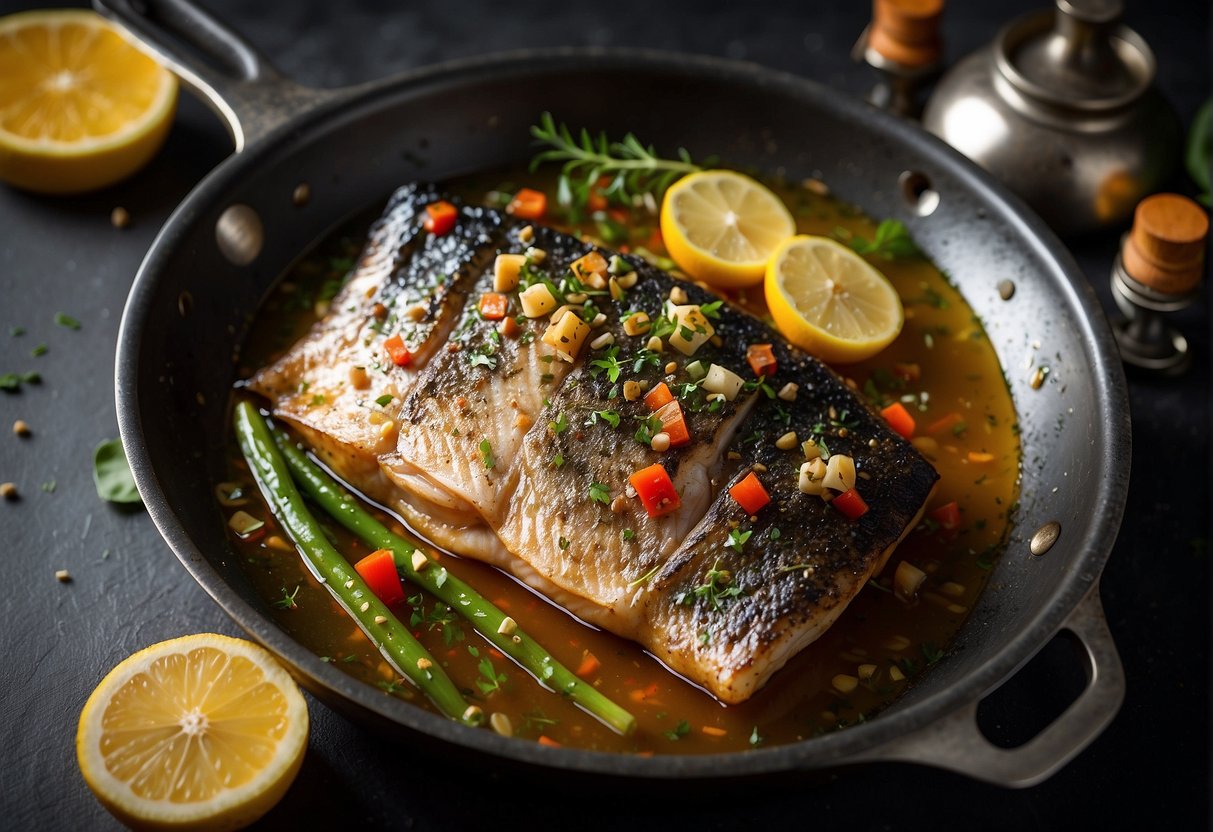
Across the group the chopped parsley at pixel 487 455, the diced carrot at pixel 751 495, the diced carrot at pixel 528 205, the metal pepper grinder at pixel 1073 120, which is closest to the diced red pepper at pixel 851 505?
the diced carrot at pixel 751 495

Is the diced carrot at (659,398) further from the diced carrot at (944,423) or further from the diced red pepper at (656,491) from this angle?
the diced carrot at (944,423)

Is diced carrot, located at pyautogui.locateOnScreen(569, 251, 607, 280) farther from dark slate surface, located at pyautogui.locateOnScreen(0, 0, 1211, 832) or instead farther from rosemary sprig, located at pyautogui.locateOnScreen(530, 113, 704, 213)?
dark slate surface, located at pyautogui.locateOnScreen(0, 0, 1211, 832)

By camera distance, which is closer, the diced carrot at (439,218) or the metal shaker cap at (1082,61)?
the diced carrot at (439,218)

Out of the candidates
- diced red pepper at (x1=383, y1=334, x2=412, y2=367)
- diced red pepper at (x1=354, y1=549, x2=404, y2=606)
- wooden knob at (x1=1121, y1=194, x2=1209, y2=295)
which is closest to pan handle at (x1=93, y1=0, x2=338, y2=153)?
diced red pepper at (x1=383, y1=334, x2=412, y2=367)

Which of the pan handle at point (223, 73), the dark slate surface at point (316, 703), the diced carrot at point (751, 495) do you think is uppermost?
the pan handle at point (223, 73)

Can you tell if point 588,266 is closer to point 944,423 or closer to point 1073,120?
point 944,423

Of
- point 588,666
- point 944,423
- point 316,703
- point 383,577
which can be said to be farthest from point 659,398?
point 316,703

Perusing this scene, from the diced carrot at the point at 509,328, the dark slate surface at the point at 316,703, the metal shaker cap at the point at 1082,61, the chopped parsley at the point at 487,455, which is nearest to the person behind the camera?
the dark slate surface at the point at 316,703
